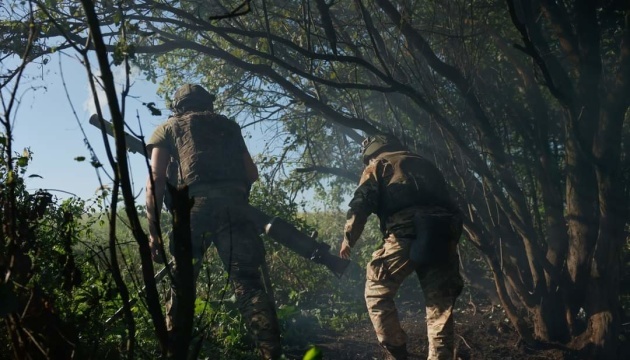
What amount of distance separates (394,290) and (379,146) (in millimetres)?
1143

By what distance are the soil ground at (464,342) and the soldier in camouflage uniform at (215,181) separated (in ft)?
2.83

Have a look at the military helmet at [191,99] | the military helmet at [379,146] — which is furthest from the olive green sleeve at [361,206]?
the military helmet at [191,99]

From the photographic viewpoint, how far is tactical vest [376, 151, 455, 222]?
13.3 ft

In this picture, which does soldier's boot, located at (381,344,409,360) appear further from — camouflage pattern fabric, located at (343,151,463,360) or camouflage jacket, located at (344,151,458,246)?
camouflage jacket, located at (344,151,458,246)

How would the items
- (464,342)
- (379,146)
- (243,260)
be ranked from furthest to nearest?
(464,342) < (379,146) < (243,260)

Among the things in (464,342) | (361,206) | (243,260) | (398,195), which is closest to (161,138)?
(243,260)

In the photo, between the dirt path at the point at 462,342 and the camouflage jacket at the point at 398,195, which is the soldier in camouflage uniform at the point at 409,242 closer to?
the camouflage jacket at the point at 398,195

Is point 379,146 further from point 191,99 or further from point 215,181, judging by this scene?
point 191,99

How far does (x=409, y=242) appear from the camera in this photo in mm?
3955

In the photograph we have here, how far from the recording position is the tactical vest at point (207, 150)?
429cm

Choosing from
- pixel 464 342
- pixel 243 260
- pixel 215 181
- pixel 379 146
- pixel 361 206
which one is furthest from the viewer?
pixel 464 342

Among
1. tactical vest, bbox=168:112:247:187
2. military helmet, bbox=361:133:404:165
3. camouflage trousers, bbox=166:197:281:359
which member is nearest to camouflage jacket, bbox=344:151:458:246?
military helmet, bbox=361:133:404:165

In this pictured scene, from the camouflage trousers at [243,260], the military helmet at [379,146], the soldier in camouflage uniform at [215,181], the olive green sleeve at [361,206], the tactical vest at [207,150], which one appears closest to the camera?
the camouflage trousers at [243,260]

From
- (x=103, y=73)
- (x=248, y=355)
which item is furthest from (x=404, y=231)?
(x=103, y=73)
